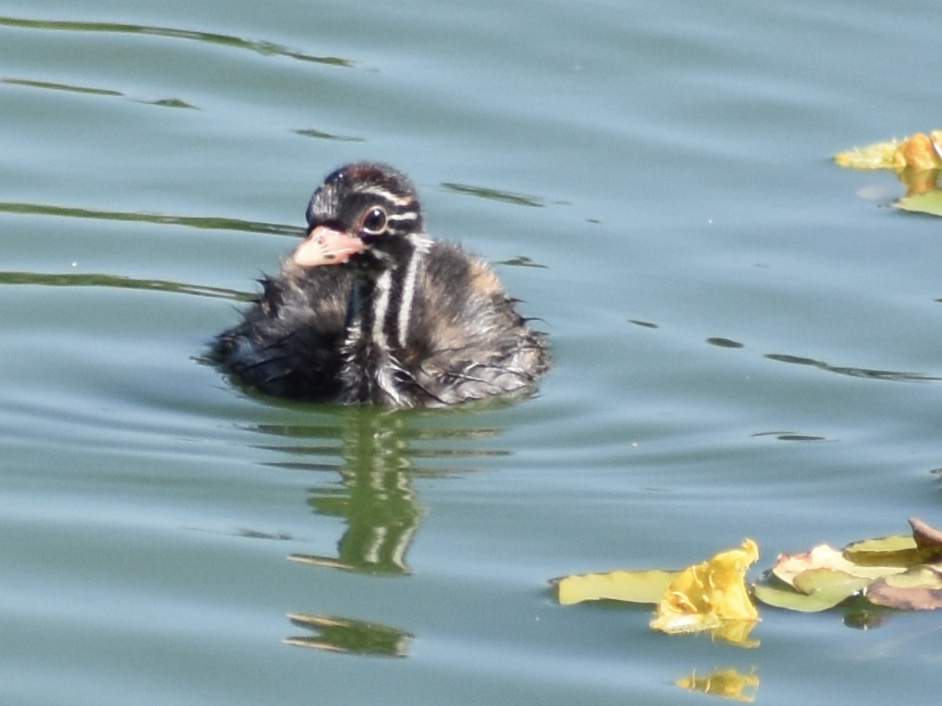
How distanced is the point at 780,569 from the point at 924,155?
18.8 ft

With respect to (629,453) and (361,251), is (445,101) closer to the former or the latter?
(361,251)

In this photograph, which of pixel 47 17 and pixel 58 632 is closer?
pixel 58 632

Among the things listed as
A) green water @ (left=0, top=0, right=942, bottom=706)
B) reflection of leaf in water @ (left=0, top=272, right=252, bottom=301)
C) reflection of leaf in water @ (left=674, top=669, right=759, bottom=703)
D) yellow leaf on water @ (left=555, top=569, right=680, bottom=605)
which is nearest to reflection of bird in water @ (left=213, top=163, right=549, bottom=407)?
green water @ (left=0, top=0, right=942, bottom=706)

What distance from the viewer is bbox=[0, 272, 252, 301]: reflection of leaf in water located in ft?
35.4

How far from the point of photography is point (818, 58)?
45.2 feet

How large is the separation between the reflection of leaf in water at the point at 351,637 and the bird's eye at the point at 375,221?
2921mm

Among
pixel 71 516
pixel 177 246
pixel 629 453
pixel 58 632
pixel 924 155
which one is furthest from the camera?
pixel 924 155

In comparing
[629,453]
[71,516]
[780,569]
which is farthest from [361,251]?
[780,569]

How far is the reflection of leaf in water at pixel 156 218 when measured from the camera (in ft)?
37.6

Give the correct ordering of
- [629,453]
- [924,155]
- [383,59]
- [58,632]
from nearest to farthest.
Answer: [58,632] < [629,453] < [924,155] < [383,59]

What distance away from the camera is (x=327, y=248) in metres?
9.48

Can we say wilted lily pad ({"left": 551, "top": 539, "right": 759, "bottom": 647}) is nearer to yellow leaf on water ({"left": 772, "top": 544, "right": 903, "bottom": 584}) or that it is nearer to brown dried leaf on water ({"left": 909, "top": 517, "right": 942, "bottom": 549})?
yellow leaf on water ({"left": 772, "top": 544, "right": 903, "bottom": 584})

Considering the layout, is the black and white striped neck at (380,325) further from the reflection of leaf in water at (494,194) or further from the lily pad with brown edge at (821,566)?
the lily pad with brown edge at (821,566)

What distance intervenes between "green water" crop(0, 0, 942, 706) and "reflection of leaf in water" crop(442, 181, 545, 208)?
0.10 feet
